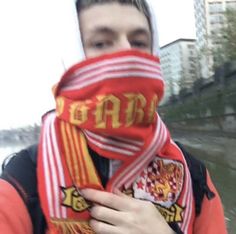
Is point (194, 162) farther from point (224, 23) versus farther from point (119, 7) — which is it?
point (224, 23)

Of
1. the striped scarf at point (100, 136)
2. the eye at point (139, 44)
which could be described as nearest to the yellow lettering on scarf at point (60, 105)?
the striped scarf at point (100, 136)

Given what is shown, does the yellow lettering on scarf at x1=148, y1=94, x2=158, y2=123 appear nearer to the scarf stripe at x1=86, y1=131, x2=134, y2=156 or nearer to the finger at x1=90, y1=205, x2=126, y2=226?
the scarf stripe at x1=86, y1=131, x2=134, y2=156

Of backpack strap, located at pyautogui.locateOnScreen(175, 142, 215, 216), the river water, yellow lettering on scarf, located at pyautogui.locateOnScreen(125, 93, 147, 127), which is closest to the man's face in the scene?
yellow lettering on scarf, located at pyautogui.locateOnScreen(125, 93, 147, 127)

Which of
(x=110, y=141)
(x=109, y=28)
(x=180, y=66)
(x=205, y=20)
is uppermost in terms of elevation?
(x=109, y=28)

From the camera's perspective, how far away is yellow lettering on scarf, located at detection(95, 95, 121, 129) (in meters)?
1.30

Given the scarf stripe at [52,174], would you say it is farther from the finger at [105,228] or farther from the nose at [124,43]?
the nose at [124,43]

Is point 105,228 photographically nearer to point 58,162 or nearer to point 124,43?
point 58,162

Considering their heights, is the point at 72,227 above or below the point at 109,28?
below

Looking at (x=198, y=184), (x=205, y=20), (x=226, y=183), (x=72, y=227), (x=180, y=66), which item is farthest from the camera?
(x=205, y=20)

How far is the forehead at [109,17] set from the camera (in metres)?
1.42

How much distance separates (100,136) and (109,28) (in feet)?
0.95

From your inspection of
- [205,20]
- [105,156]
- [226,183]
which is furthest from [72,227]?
[205,20]

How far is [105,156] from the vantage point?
4.34ft

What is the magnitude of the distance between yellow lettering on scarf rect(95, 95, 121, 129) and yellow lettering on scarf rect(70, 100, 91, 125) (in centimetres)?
3
